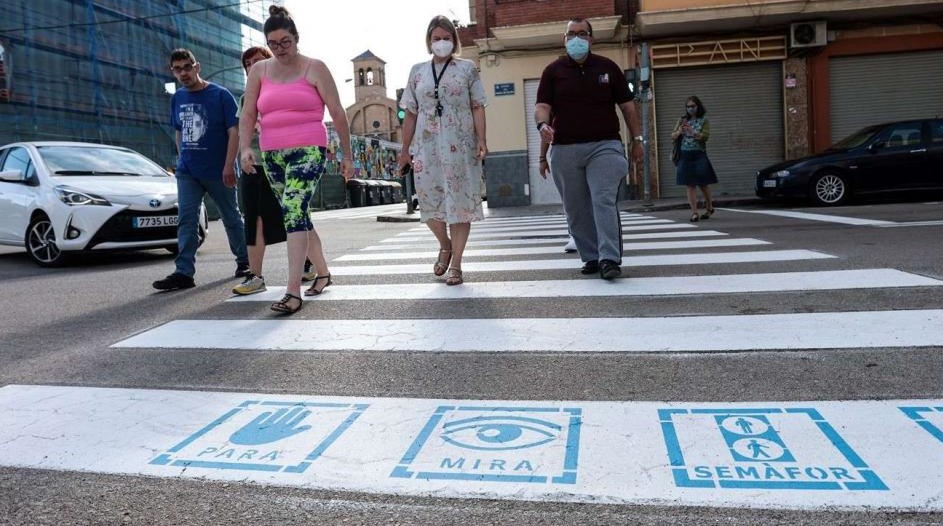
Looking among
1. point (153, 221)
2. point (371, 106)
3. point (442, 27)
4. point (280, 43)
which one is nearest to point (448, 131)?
point (442, 27)

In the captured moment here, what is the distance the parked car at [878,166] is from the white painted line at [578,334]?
1039cm

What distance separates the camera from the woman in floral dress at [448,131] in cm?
529

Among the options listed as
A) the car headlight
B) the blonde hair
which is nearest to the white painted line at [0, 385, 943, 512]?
the blonde hair

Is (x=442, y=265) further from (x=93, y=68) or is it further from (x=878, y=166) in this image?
(x=93, y=68)

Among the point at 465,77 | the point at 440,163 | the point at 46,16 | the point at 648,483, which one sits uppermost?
the point at 46,16

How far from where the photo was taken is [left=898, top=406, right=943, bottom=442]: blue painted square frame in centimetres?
217

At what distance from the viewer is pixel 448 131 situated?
17.4ft

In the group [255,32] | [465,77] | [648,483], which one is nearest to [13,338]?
[465,77]

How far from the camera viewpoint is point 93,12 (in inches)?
1199

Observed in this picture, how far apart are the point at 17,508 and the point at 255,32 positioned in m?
44.3

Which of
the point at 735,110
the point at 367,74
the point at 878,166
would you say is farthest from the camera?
the point at 367,74

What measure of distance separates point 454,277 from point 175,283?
86.7 inches

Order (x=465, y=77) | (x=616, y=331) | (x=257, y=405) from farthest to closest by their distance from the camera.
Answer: (x=465, y=77) → (x=616, y=331) → (x=257, y=405)

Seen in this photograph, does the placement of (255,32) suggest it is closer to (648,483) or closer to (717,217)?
(717,217)
